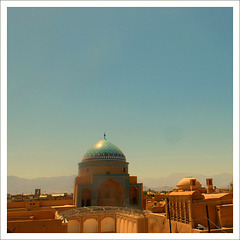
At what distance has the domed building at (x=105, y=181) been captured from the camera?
31.3m

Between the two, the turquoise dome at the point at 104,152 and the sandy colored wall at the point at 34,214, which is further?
the turquoise dome at the point at 104,152

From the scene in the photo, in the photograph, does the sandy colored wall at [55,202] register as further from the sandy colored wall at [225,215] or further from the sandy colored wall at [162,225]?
the sandy colored wall at [225,215]

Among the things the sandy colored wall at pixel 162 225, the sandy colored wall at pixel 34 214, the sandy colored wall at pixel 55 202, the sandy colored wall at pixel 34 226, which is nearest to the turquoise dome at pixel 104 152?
the sandy colored wall at pixel 55 202

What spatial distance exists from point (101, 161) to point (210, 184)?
15.5 m

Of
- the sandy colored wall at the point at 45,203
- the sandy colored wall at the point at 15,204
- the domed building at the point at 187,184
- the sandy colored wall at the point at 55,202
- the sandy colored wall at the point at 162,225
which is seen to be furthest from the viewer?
the domed building at the point at 187,184

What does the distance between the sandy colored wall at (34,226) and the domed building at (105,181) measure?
12162mm

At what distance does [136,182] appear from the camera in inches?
1359

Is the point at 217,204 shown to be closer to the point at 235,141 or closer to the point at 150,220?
the point at 150,220

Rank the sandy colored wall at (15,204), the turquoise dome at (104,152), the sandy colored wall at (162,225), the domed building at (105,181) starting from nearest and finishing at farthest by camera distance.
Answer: the sandy colored wall at (162,225) → the sandy colored wall at (15,204) → the domed building at (105,181) → the turquoise dome at (104,152)

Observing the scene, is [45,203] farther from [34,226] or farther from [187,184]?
[187,184]

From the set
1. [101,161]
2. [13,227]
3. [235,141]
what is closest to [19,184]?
[101,161]

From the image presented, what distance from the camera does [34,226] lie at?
17.4 m

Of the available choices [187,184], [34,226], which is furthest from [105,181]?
[34,226]

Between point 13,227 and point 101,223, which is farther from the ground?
point 13,227
